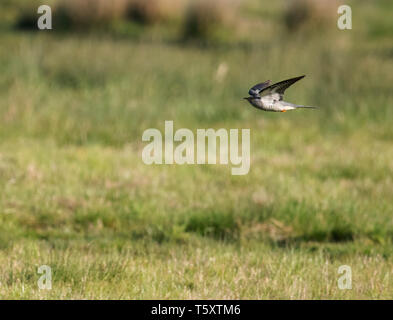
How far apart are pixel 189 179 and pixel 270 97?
5273 millimetres

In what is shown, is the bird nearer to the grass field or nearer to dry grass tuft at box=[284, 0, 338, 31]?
the grass field

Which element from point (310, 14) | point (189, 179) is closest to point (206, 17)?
point (310, 14)

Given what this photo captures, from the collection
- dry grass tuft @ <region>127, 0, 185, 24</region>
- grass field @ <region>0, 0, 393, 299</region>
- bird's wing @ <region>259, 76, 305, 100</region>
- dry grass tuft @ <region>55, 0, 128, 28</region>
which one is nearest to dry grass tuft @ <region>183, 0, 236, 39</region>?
dry grass tuft @ <region>127, 0, 185, 24</region>

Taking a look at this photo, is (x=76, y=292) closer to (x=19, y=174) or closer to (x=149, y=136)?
(x=19, y=174)

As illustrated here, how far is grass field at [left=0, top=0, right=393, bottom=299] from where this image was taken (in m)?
5.03

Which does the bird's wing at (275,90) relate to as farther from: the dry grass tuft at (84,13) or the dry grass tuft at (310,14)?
the dry grass tuft at (84,13)

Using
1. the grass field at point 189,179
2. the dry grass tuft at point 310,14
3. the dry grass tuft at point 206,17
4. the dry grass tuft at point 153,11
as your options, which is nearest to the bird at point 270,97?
the grass field at point 189,179

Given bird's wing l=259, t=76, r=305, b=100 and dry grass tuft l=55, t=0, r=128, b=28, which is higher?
dry grass tuft l=55, t=0, r=128, b=28

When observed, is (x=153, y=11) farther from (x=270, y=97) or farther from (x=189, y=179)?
(x=270, y=97)

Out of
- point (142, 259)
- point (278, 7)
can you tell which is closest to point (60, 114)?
point (142, 259)

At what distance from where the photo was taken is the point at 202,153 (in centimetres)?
986

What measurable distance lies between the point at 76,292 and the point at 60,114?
6913mm

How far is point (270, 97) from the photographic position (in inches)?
127

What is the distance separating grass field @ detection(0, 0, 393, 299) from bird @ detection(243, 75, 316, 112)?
168 centimetres
